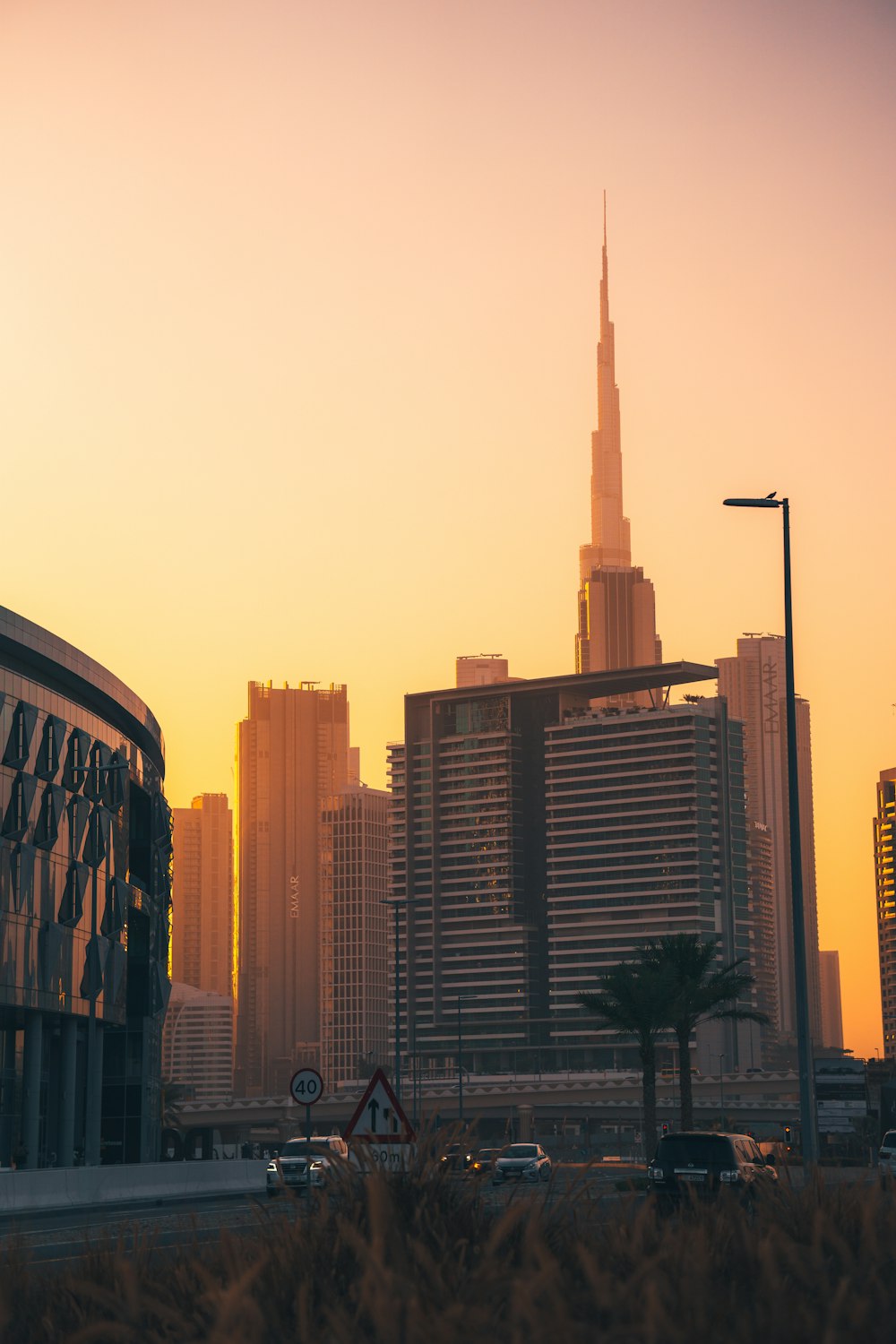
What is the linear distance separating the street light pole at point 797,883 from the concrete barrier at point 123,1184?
693 inches

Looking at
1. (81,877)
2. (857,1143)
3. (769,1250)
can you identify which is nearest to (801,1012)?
(769,1250)

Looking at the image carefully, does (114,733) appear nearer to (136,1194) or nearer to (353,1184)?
(136,1194)

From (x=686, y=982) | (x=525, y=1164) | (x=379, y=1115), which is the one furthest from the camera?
(x=686, y=982)

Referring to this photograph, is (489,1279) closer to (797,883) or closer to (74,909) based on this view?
(797,883)

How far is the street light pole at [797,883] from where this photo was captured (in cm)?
3272

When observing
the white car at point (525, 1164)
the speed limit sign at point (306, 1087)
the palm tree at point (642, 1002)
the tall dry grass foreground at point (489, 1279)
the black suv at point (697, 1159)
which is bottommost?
the white car at point (525, 1164)

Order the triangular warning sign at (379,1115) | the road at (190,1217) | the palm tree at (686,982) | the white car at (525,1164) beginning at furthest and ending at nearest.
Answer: the palm tree at (686,982) < the white car at (525,1164) < the triangular warning sign at (379,1115) < the road at (190,1217)

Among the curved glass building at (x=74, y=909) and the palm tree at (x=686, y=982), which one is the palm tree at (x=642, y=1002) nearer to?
the palm tree at (x=686, y=982)

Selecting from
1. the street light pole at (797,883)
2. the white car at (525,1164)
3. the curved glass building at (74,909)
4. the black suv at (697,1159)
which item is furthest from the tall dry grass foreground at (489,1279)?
the curved glass building at (74,909)

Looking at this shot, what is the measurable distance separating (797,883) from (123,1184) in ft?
72.4

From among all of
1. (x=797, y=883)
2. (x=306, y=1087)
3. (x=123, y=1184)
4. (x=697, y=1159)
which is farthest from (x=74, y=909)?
(x=797, y=883)

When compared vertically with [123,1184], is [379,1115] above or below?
above

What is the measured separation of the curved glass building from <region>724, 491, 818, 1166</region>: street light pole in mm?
26230

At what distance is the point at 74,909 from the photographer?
6962cm
